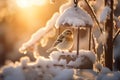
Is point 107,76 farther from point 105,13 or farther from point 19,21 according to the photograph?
point 19,21

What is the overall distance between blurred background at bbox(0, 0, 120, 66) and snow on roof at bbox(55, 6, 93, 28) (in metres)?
11.3

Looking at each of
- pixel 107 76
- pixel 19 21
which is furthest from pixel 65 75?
pixel 19 21

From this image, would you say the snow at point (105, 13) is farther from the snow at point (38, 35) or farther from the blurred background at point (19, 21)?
the blurred background at point (19, 21)

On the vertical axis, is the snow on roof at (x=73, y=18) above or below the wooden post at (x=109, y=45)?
above

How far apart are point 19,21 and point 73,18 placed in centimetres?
1536

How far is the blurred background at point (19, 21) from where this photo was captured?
69.3 feet

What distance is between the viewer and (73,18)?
8.89m

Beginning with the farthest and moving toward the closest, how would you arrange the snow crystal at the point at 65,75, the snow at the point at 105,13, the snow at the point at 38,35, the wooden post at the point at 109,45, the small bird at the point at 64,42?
1. the small bird at the point at 64,42
2. the snow at the point at 38,35
3. the wooden post at the point at 109,45
4. the snow at the point at 105,13
5. the snow crystal at the point at 65,75

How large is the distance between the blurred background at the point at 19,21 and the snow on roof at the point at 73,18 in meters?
11.3

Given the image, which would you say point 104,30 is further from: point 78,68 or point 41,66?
point 41,66

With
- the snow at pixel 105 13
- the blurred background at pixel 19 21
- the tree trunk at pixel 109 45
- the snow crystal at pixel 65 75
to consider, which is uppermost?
the blurred background at pixel 19 21

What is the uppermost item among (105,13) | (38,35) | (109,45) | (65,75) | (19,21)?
(19,21)

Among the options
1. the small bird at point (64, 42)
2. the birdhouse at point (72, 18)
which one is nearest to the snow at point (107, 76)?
the birdhouse at point (72, 18)

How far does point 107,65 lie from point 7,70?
2767mm
